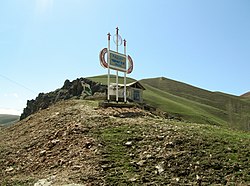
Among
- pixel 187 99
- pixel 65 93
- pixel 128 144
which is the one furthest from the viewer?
pixel 187 99

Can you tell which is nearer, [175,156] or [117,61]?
[175,156]

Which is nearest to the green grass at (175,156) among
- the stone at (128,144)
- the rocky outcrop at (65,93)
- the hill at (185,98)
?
the stone at (128,144)

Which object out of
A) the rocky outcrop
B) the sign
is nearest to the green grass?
the sign

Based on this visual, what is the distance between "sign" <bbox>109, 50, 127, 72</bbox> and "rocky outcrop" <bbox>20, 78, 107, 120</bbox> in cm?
2677

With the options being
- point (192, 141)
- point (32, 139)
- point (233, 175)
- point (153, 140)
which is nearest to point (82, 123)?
point (32, 139)

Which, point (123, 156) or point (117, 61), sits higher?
point (117, 61)

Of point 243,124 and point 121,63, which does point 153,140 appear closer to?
point 121,63

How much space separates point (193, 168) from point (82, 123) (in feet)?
20.1

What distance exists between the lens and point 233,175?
274 inches

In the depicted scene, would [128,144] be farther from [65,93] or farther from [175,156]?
[65,93]

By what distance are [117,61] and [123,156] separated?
36.8 ft

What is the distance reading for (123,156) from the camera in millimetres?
8609

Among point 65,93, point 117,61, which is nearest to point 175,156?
point 117,61

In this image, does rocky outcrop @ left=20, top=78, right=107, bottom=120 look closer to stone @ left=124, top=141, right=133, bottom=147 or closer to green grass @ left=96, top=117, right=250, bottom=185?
green grass @ left=96, top=117, right=250, bottom=185
